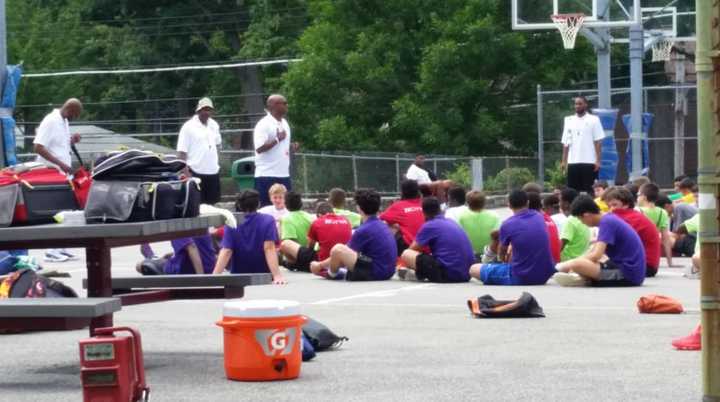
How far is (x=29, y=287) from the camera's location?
11211mm

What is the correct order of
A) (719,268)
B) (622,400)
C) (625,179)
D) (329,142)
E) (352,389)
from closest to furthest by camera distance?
1. (719,268)
2. (622,400)
3. (352,389)
4. (625,179)
5. (329,142)

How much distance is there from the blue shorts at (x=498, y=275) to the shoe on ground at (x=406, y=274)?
1.13 metres

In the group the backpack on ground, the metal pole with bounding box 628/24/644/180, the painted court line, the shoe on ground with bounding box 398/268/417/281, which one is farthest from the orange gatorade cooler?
the metal pole with bounding box 628/24/644/180

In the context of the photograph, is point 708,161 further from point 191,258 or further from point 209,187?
point 209,187

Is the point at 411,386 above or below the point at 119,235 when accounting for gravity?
below

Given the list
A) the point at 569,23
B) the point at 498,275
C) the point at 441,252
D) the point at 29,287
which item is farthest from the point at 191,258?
the point at 569,23

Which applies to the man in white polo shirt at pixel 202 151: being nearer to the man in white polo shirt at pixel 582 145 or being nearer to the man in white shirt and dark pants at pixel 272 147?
the man in white shirt and dark pants at pixel 272 147

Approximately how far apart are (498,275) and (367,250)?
5.75 ft

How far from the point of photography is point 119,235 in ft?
30.6

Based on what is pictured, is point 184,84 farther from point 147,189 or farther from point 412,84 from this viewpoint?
point 147,189

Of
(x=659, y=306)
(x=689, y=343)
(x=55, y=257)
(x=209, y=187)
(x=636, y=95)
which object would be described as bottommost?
(x=55, y=257)

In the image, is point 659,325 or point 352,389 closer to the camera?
point 352,389

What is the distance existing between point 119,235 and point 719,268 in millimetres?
3727

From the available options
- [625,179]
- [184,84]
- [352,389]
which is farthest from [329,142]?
[352,389]
